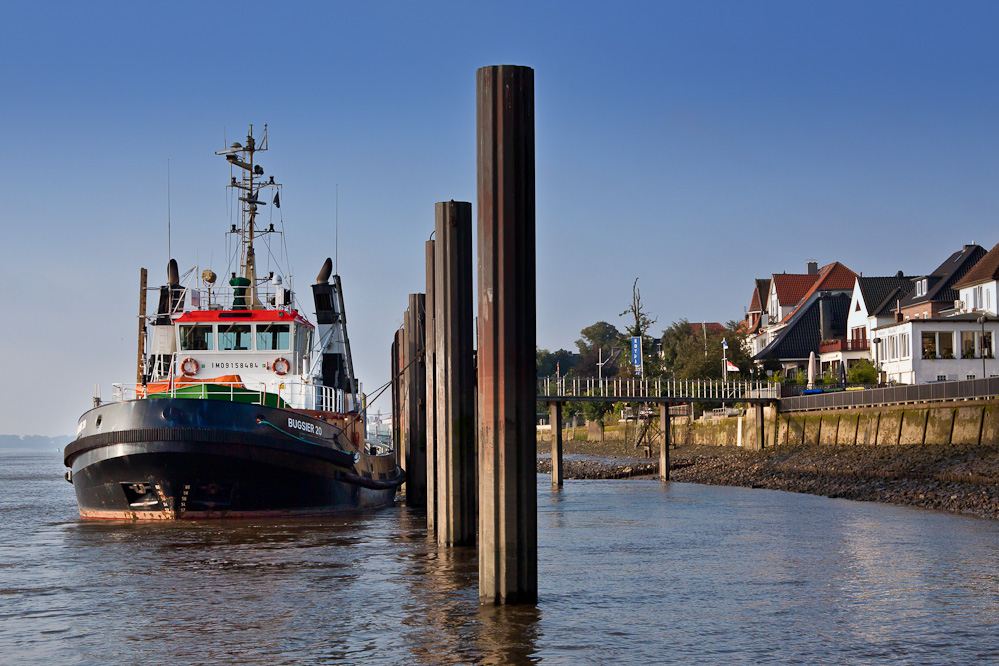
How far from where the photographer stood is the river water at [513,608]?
9625 millimetres

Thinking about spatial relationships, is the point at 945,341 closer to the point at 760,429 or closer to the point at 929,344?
the point at 929,344

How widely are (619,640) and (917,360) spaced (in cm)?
3969

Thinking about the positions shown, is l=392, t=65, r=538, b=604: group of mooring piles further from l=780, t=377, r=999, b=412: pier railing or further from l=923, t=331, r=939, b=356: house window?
l=923, t=331, r=939, b=356: house window

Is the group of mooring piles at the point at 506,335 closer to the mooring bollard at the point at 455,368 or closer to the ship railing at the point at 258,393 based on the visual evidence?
A: the mooring bollard at the point at 455,368

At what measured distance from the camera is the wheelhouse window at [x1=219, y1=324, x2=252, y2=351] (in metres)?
25.5

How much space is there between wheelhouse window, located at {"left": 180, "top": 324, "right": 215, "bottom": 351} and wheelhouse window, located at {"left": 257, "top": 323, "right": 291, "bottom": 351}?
1.11m

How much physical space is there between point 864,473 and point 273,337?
17.5 metres

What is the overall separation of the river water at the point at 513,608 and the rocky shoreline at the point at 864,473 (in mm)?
3253

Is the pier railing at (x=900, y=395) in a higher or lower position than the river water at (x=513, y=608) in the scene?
higher

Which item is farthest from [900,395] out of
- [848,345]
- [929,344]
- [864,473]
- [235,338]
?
[848,345]

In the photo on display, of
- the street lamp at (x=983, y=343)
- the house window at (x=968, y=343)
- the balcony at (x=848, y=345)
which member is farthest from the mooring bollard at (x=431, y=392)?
the balcony at (x=848, y=345)

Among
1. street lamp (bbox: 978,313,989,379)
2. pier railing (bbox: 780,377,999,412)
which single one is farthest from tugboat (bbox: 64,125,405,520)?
street lamp (bbox: 978,313,989,379)

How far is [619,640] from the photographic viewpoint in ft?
32.7

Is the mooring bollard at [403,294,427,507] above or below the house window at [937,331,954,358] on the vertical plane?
below
